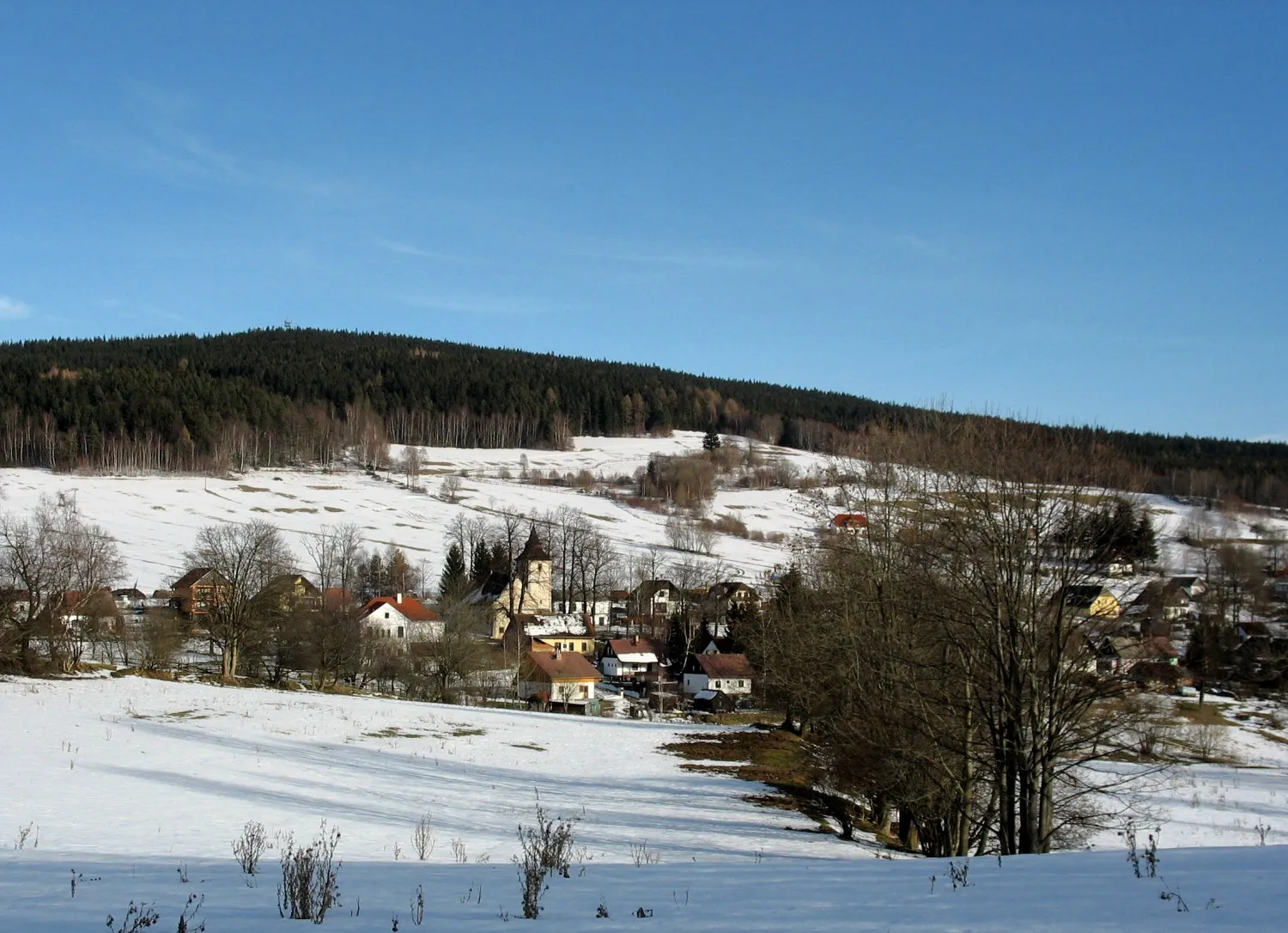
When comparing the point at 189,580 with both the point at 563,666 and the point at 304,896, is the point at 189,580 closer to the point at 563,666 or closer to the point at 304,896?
the point at 563,666

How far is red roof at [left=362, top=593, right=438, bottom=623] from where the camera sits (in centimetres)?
6662

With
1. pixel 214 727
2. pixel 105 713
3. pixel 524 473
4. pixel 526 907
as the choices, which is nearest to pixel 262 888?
pixel 526 907

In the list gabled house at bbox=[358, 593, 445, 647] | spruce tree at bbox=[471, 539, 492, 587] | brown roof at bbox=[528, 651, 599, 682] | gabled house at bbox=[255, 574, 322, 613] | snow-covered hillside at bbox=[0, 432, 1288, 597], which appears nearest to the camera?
gabled house at bbox=[255, 574, 322, 613]

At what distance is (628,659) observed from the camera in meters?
66.9

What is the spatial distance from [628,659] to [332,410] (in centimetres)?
10317

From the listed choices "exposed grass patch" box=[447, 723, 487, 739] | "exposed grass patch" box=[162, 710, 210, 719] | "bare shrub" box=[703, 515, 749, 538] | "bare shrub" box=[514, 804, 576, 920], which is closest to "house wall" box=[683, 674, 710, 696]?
"exposed grass patch" box=[447, 723, 487, 739]

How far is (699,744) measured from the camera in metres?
30.2

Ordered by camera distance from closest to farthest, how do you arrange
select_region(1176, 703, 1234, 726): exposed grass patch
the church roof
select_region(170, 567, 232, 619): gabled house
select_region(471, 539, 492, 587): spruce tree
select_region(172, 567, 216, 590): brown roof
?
select_region(1176, 703, 1234, 726): exposed grass patch, select_region(170, 567, 232, 619): gabled house, select_region(172, 567, 216, 590): brown roof, select_region(471, 539, 492, 587): spruce tree, the church roof

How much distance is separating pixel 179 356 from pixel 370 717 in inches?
6584

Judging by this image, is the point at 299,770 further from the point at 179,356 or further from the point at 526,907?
the point at 179,356

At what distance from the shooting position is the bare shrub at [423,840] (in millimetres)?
12828

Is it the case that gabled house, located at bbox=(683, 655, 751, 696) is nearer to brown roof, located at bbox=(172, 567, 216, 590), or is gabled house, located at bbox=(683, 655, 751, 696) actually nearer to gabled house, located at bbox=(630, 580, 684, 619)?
gabled house, located at bbox=(630, 580, 684, 619)

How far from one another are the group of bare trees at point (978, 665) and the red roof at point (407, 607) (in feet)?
167

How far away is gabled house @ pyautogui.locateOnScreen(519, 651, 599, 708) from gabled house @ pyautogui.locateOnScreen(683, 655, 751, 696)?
6.31 meters
